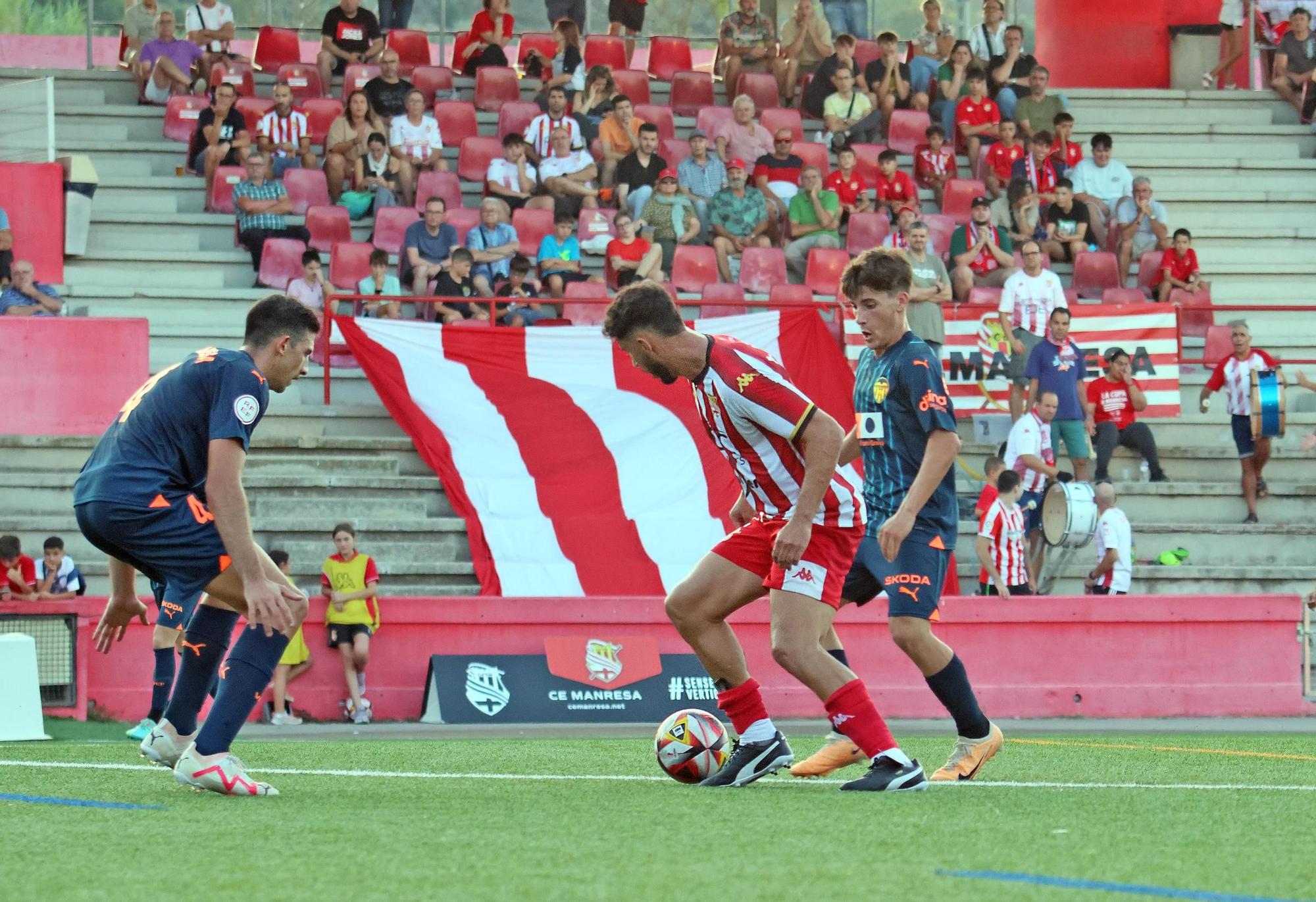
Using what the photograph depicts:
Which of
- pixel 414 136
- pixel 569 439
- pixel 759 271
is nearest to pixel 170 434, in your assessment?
pixel 569 439

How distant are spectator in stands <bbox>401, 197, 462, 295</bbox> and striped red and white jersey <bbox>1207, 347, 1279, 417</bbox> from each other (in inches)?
298

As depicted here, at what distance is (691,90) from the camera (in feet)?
71.6

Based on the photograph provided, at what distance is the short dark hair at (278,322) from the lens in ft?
20.2

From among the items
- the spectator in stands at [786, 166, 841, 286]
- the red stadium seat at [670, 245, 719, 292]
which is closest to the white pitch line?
the red stadium seat at [670, 245, 719, 292]

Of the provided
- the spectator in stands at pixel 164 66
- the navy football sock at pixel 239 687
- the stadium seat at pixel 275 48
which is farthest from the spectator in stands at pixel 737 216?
the navy football sock at pixel 239 687

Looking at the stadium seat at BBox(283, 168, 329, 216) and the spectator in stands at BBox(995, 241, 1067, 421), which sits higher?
the stadium seat at BBox(283, 168, 329, 216)

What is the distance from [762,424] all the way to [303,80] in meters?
15.5

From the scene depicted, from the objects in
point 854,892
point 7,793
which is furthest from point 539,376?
point 854,892

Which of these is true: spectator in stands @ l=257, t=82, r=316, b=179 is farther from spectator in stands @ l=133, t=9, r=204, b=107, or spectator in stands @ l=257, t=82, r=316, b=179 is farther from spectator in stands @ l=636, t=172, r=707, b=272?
spectator in stands @ l=636, t=172, r=707, b=272

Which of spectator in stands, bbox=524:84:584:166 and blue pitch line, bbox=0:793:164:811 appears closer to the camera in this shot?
blue pitch line, bbox=0:793:164:811

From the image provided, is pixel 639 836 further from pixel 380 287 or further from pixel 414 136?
pixel 414 136

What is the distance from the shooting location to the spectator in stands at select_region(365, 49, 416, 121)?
64.2ft

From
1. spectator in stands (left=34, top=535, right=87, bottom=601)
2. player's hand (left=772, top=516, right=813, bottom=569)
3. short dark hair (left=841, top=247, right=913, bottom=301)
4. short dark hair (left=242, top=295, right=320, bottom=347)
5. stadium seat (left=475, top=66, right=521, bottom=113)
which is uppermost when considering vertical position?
stadium seat (left=475, top=66, right=521, bottom=113)

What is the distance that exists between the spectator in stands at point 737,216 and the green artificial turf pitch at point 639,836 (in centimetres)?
1170
